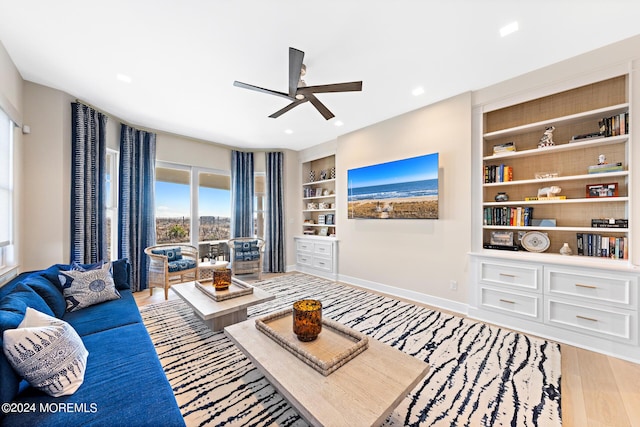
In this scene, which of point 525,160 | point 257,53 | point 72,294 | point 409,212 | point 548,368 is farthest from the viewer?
point 409,212

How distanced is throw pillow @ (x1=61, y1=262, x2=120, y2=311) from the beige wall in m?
3.34

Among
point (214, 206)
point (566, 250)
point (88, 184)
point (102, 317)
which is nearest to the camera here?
point (102, 317)

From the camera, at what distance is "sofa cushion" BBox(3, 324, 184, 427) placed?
3.35ft

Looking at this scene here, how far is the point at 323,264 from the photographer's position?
498 cm

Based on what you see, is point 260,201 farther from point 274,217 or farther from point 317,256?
point 317,256

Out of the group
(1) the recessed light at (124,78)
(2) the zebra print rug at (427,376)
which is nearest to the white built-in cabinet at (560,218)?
(2) the zebra print rug at (427,376)

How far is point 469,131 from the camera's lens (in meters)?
3.09

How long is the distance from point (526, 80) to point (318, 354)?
3440 millimetres

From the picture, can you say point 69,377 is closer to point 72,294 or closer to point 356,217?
point 72,294

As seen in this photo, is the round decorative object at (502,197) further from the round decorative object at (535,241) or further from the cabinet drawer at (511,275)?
the cabinet drawer at (511,275)

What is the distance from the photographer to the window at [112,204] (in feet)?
12.8

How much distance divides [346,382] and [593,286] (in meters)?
2.61

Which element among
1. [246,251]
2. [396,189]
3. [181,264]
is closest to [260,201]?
[246,251]

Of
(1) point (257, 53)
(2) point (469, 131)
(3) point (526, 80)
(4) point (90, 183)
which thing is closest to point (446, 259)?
(2) point (469, 131)
